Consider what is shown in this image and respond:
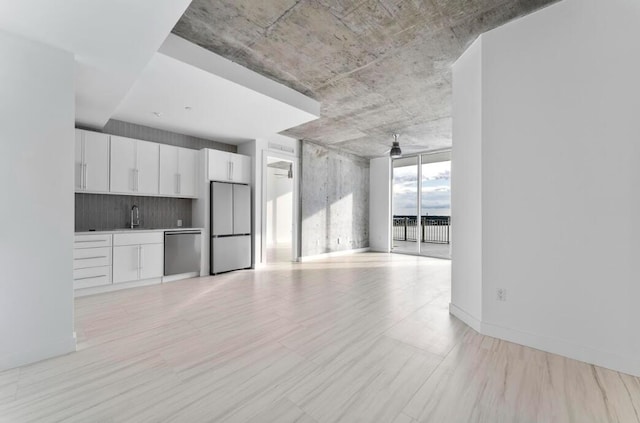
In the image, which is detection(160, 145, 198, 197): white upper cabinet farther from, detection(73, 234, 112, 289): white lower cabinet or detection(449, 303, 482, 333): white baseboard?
detection(449, 303, 482, 333): white baseboard

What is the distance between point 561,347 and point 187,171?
569 centimetres

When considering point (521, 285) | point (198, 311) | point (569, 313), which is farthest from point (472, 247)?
point (198, 311)

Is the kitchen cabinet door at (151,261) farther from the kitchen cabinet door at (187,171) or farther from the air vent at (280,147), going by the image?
the air vent at (280,147)

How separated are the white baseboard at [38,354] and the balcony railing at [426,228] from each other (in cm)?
824

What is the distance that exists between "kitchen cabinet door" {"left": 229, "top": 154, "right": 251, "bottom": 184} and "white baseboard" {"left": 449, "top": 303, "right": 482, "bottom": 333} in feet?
14.7

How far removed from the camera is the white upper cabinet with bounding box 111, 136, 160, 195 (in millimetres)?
4289

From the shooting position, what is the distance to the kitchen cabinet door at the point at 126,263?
13.2ft

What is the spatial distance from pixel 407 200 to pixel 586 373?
6.22 metres

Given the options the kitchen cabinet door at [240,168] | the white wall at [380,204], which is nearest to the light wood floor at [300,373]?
the kitchen cabinet door at [240,168]

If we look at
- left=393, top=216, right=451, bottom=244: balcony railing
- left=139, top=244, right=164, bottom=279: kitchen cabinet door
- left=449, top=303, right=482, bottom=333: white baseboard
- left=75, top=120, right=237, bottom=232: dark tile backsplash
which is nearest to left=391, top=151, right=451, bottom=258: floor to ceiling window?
left=393, top=216, right=451, bottom=244: balcony railing

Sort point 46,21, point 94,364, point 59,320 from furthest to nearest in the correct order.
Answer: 1. point 59,320
2. point 94,364
3. point 46,21

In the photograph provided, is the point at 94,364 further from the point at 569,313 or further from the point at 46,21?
the point at 569,313

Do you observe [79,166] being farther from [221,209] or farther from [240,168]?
[240,168]

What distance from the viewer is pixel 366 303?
11.6ft
